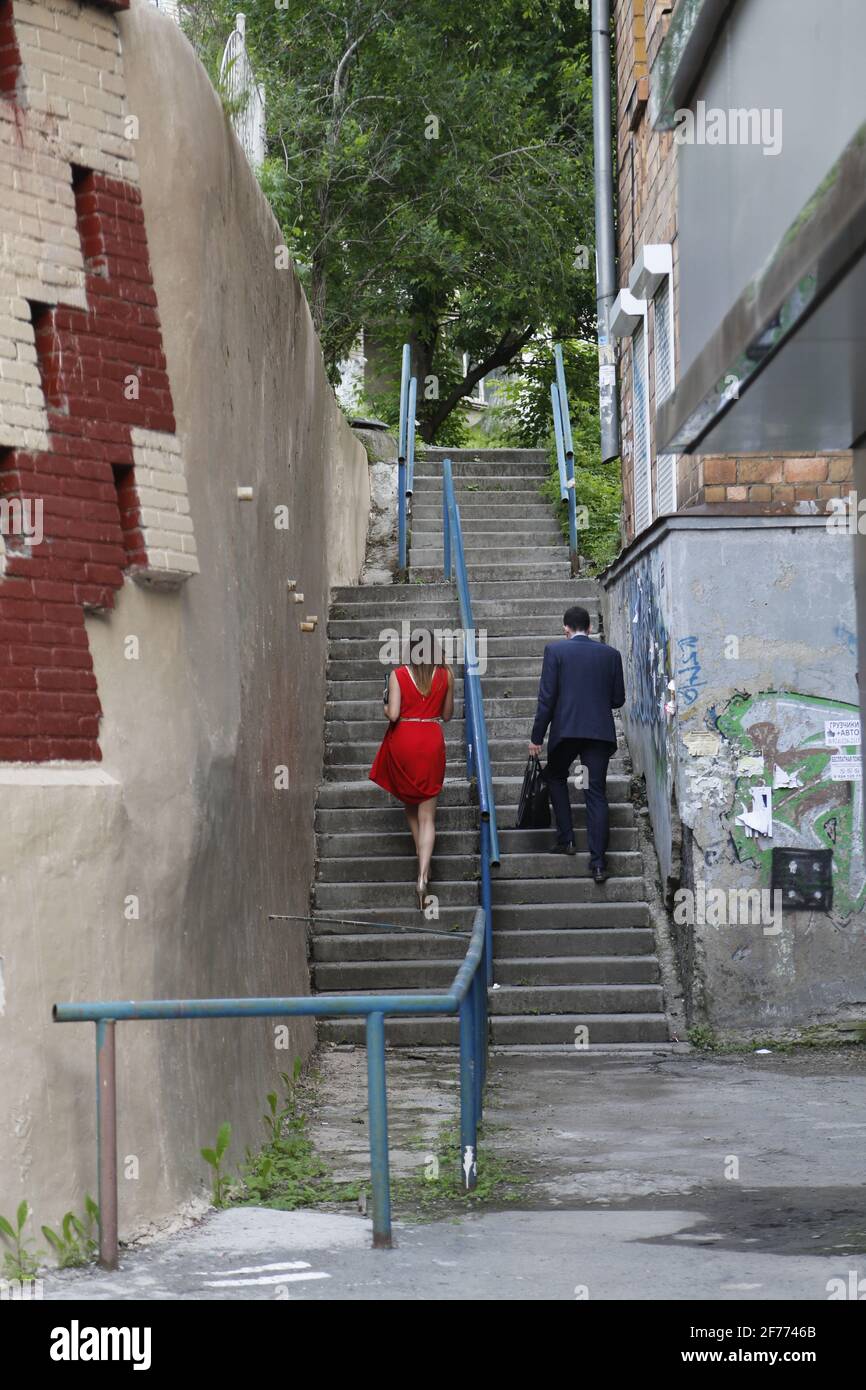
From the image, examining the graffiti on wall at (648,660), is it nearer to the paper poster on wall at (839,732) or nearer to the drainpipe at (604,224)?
the paper poster on wall at (839,732)

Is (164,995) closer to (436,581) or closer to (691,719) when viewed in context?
(691,719)

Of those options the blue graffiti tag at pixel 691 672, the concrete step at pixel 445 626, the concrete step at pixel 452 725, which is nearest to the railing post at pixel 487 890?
the blue graffiti tag at pixel 691 672

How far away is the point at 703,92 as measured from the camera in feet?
18.5

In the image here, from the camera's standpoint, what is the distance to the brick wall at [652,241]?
914 cm

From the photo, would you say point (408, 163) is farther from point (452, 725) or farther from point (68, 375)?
point (68, 375)

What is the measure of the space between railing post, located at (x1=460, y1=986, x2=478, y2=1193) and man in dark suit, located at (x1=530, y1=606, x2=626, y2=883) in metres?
3.90

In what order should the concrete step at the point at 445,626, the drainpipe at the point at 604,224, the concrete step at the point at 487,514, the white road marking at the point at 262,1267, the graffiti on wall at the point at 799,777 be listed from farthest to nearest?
the concrete step at the point at 487,514 < the drainpipe at the point at 604,224 < the concrete step at the point at 445,626 < the graffiti on wall at the point at 799,777 < the white road marking at the point at 262,1267

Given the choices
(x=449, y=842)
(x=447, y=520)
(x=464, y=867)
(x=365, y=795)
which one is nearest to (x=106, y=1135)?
(x=464, y=867)

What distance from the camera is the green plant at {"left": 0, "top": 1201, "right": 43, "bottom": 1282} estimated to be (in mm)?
4367

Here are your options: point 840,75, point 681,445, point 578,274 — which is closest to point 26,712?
point 681,445

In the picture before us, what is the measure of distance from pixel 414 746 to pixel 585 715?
1.03 metres

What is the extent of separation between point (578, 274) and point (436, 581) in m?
7.70

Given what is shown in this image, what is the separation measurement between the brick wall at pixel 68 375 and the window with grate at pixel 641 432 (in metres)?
6.73

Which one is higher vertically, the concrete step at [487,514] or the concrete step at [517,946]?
the concrete step at [487,514]
